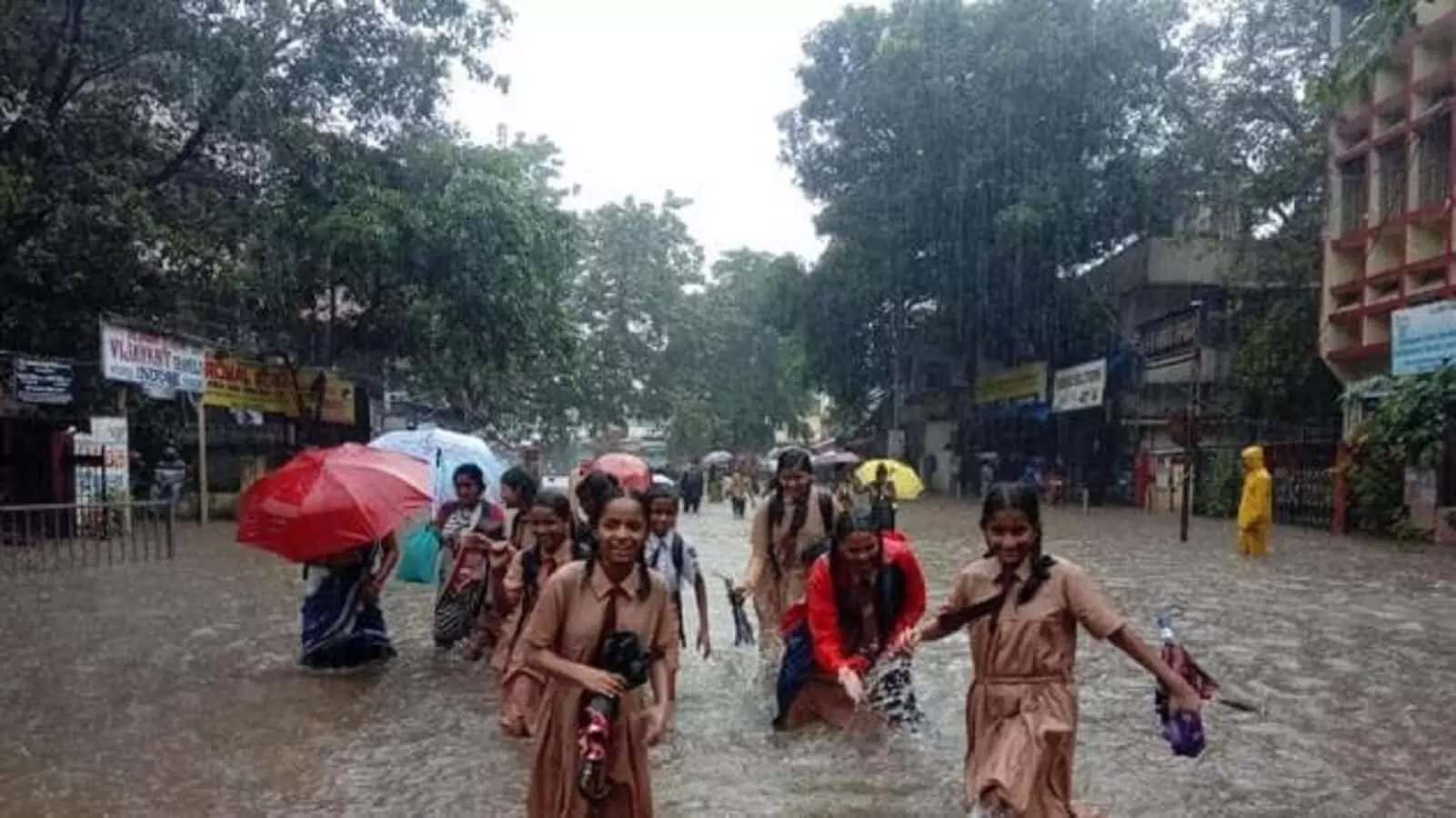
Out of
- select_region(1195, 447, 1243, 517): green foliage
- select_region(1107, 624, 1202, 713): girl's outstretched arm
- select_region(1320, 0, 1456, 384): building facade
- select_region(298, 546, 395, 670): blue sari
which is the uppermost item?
select_region(1320, 0, 1456, 384): building facade

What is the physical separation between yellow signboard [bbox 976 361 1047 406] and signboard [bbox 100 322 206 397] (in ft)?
73.4

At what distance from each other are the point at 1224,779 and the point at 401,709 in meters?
4.51

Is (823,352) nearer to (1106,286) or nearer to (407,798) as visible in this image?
(1106,286)

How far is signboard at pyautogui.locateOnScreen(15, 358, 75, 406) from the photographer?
19.8 meters

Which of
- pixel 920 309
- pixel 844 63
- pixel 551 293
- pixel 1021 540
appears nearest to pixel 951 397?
pixel 920 309

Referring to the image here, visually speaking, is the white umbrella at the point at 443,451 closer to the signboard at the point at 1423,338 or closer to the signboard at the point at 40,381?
the signboard at the point at 40,381

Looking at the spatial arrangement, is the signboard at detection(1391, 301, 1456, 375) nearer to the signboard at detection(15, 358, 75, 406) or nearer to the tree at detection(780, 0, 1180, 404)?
the tree at detection(780, 0, 1180, 404)

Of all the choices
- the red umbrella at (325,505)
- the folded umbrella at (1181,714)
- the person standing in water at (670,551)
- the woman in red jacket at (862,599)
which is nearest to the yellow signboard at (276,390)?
the red umbrella at (325,505)

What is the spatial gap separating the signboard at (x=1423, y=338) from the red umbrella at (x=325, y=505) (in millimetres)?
16755

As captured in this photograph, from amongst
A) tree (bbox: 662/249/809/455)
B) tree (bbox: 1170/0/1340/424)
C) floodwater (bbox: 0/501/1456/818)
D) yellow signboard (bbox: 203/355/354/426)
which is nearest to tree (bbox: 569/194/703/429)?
tree (bbox: 662/249/809/455)

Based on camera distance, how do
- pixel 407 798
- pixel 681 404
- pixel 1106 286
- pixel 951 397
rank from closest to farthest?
pixel 407 798 < pixel 1106 286 < pixel 951 397 < pixel 681 404

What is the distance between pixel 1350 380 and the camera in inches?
981

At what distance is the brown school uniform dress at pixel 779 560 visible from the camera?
7.75m

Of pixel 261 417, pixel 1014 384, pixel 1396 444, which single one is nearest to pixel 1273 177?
pixel 1396 444
